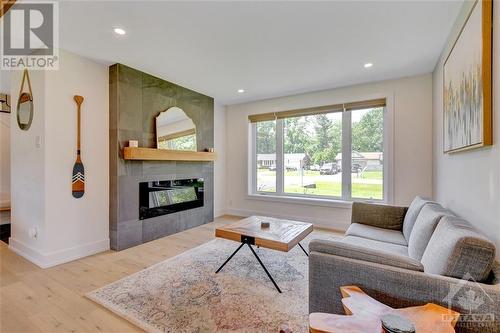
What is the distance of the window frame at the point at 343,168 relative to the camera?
3.58 m

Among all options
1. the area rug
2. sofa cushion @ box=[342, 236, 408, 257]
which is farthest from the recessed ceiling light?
sofa cushion @ box=[342, 236, 408, 257]

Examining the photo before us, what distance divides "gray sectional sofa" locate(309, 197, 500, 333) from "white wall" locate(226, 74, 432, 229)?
209 cm

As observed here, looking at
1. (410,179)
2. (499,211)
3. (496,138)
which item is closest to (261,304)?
(499,211)

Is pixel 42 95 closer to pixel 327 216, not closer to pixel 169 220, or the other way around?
pixel 169 220

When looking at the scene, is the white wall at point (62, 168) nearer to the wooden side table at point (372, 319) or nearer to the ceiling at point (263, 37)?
the ceiling at point (263, 37)

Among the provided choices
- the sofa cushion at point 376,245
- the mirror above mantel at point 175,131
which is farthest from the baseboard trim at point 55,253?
the sofa cushion at point 376,245

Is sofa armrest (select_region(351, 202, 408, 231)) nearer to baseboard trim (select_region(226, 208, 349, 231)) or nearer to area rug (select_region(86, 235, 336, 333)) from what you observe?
area rug (select_region(86, 235, 336, 333))

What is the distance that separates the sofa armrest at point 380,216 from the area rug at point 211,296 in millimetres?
894

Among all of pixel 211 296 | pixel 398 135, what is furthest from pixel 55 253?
pixel 398 135

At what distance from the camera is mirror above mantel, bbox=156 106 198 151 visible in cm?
358

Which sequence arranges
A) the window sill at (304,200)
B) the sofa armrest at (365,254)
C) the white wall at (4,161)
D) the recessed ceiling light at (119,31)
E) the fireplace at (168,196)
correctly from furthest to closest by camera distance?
the white wall at (4,161)
the window sill at (304,200)
the fireplace at (168,196)
the recessed ceiling light at (119,31)
the sofa armrest at (365,254)

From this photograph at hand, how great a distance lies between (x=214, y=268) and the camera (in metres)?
2.51

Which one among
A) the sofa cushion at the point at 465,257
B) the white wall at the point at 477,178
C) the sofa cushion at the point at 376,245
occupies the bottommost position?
the sofa cushion at the point at 376,245

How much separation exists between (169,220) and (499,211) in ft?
12.0
